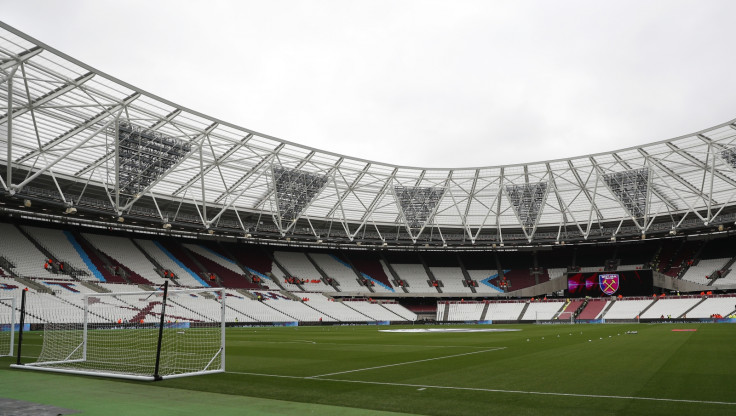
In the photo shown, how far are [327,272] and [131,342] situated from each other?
159 ft

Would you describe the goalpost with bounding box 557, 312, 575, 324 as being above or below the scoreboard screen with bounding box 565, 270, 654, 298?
below

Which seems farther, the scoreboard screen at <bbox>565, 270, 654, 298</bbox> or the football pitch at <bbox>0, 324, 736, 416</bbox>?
the scoreboard screen at <bbox>565, 270, 654, 298</bbox>

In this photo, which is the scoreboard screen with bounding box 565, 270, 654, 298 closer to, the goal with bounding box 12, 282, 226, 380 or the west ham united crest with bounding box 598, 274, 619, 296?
the west ham united crest with bounding box 598, 274, 619, 296

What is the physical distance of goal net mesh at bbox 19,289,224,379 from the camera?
1451 cm

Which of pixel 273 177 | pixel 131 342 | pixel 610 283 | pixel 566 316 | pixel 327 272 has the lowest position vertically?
pixel 566 316

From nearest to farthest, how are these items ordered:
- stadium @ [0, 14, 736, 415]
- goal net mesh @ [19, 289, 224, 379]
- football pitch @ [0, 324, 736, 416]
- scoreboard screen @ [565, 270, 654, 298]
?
football pitch @ [0, 324, 736, 416] < stadium @ [0, 14, 736, 415] < goal net mesh @ [19, 289, 224, 379] < scoreboard screen @ [565, 270, 654, 298]

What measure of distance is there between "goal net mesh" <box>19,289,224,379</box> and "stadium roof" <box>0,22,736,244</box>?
8.80 metres

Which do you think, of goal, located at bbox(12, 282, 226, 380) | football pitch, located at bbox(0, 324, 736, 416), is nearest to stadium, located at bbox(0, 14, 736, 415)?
football pitch, located at bbox(0, 324, 736, 416)

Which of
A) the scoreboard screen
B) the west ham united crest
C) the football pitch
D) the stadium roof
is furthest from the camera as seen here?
the west ham united crest

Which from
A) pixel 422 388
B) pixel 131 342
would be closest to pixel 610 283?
pixel 131 342

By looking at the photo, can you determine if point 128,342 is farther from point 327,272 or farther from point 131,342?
point 327,272

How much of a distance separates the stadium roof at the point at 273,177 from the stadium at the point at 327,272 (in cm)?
23

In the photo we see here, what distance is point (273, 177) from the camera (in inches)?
1992

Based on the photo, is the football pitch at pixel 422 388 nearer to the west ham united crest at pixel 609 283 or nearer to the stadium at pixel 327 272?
the stadium at pixel 327 272
